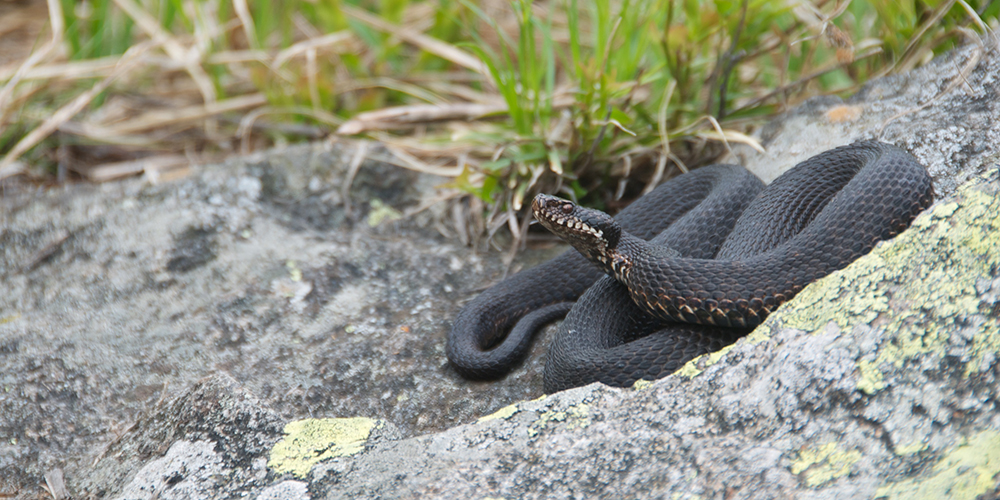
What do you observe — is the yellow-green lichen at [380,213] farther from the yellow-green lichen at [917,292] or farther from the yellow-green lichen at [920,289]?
the yellow-green lichen at [920,289]

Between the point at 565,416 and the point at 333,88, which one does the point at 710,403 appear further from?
the point at 333,88

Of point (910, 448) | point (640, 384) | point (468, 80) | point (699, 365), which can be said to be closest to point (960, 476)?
point (910, 448)

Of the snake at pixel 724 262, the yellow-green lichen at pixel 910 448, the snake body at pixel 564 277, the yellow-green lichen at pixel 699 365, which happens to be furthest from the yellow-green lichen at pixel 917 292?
the snake body at pixel 564 277

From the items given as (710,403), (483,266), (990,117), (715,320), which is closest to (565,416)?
(710,403)

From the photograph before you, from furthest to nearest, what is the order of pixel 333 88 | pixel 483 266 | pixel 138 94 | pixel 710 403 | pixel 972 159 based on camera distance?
1. pixel 138 94
2. pixel 333 88
3. pixel 483 266
4. pixel 972 159
5. pixel 710 403

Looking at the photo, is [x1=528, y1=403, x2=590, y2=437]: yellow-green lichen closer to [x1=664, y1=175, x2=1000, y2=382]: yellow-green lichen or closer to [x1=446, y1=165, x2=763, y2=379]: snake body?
[x1=664, y1=175, x2=1000, y2=382]: yellow-green lichen

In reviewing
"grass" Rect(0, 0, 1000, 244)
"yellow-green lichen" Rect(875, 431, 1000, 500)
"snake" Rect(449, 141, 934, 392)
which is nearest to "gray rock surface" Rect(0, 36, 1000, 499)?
"yellow-green lichen" Rect(875, 431, 1000, 500)

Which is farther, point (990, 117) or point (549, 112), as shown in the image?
point (549, 112)
